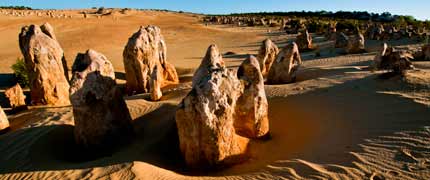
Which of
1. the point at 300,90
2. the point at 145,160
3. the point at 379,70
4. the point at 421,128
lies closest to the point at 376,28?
the point at 379,70

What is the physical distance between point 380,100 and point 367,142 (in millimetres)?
2005

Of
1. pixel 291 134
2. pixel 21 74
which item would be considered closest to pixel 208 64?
pixel 291 134

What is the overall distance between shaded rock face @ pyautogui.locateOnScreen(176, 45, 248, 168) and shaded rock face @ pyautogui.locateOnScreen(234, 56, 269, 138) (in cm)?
75

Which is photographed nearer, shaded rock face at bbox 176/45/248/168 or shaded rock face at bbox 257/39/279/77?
shaded rock face at bbox 176/45/248/168

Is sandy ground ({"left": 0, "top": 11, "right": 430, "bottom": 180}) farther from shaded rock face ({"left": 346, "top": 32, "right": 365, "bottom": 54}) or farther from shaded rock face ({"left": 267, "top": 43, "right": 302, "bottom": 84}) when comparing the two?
shaded rock face ({"left": 346, "top": 32, "right": 365, "bottom": 54})

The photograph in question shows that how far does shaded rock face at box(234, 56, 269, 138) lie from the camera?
766 centimetres

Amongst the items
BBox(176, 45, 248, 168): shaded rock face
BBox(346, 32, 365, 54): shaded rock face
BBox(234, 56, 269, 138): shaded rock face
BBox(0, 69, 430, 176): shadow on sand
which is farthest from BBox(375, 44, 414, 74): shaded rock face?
BBox(346, 32, 365, 54): shaded rock face

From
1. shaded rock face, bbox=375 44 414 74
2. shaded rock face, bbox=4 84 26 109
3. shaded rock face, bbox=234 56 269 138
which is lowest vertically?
shaded rock face, bbox=4 84 26 109

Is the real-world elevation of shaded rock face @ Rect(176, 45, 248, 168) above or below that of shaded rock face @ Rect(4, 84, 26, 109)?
above

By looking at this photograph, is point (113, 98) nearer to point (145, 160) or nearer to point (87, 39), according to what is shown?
point (145, 160)

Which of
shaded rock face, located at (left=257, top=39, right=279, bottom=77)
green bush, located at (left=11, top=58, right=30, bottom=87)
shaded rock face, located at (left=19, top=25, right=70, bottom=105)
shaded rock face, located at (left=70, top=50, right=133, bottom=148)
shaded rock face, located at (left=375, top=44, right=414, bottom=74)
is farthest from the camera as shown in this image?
green bush, located at (left=11, top=58, right=30, bottom=87)

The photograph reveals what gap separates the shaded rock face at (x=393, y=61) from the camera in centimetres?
1043

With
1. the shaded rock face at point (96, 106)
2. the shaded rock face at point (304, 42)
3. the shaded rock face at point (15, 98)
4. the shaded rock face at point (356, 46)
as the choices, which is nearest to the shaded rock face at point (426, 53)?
the shaded rock face at point (356, 46)

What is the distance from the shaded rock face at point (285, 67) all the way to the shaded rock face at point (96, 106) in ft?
18.0
